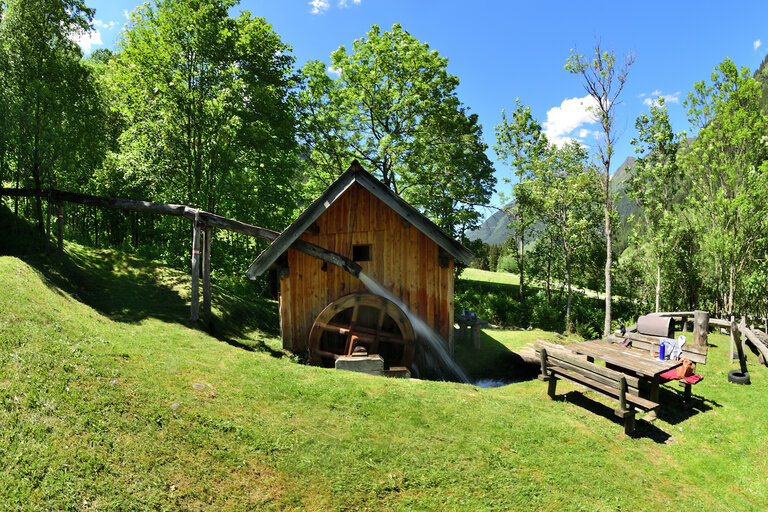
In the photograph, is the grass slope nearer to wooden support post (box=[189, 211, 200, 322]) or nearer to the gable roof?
wooden support post (box=[189, 211, 200, 322])

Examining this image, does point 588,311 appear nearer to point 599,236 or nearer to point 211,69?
point 599,236

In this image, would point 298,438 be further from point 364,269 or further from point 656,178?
point 656,178

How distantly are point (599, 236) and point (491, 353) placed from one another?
54.1ft

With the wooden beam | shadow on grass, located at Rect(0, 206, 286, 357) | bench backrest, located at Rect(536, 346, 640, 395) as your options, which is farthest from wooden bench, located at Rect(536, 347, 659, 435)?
shadow on grass, located at Rect(0, 206, 286, 357)

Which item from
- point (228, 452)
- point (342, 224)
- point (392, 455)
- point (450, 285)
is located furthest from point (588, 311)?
point (228, 452)

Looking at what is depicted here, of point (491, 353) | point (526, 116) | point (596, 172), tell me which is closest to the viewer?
→ point (491, 353)

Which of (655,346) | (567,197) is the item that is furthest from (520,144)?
(655,346)

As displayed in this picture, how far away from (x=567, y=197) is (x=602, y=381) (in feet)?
46.8

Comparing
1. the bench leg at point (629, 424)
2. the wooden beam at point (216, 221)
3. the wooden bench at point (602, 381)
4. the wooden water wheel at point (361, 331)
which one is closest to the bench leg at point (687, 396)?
the wooden bench at point (602, 381)

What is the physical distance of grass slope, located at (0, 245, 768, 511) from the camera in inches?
179

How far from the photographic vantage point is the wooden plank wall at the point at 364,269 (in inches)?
458

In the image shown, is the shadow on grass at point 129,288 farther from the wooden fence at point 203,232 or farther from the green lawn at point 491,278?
the green lawn at point 491,278

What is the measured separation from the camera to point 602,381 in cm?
800

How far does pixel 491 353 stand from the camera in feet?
46.6
